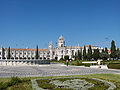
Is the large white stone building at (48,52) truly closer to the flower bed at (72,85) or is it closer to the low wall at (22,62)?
the low wall at (22,62)

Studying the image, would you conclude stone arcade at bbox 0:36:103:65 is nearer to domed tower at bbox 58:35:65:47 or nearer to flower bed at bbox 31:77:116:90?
domed tower at bbox 58:35:65:47

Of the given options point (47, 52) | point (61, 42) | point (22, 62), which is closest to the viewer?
point (22, 62)

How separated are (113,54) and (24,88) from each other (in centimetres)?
6212

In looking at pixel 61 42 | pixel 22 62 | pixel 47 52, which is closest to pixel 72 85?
pixel 22 62

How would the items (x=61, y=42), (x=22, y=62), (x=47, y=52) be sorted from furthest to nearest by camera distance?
(x=47, y=52)
(x=61, y=42)
(x=22, y=62)

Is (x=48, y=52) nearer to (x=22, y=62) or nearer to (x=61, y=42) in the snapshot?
(x=61, y=42)

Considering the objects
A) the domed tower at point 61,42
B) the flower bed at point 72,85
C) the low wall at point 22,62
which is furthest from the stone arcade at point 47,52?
the flower bed at point 72,85

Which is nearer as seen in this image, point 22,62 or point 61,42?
point 22,62

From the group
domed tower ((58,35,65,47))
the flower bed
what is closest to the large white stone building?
domed tower ((58,35,65,47))

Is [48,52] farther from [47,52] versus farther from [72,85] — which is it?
[72,85]

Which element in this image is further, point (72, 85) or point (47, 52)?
point (47, 52)

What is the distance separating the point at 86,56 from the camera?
259 ft

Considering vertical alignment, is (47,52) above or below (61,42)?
below

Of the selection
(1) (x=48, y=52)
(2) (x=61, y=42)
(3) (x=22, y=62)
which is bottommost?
(3) (x=22, y=62)
